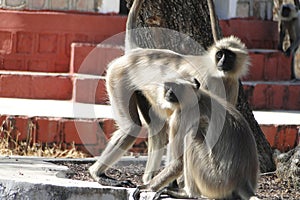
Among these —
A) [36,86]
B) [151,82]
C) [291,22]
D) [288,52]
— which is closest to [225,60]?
[151,82]

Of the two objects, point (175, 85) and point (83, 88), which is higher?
point (175, 85)

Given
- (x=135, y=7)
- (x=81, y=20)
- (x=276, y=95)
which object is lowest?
(x=276, y=95)

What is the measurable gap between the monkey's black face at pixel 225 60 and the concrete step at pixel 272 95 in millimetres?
5339

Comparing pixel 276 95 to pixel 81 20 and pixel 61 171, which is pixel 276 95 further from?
pixel 61 171

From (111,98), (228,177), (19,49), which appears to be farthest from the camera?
(19,49)

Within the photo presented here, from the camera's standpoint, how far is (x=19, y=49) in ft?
38.0

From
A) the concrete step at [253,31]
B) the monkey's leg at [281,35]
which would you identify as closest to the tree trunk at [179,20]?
the concrete step at [253,31]

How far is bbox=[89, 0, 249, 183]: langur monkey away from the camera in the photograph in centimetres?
604

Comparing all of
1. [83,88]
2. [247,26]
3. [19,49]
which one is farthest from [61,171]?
[247,26]

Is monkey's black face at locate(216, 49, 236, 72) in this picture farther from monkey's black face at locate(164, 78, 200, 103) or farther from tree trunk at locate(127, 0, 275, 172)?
tree trunk at locate(127, 0, 275, 172)

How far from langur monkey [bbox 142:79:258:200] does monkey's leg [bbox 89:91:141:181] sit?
2.47 feet

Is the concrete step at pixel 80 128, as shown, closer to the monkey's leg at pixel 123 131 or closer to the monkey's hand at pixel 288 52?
the monkey's leg at pixel 123 131

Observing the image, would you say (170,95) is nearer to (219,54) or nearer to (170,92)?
(170,92)

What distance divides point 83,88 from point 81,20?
1139 millimetres
